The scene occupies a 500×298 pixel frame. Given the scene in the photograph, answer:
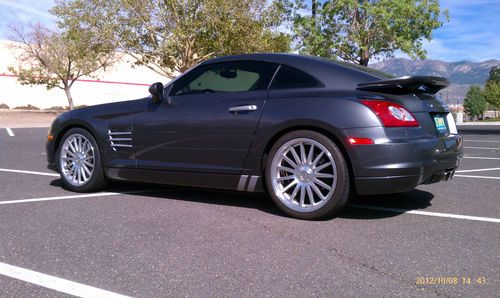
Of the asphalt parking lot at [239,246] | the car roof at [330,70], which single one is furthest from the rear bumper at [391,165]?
the car roof at [330,70]

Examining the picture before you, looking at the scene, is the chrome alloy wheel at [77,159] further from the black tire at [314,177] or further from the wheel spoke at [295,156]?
the wheel spoke at [295,156]

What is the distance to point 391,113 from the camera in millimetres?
3986

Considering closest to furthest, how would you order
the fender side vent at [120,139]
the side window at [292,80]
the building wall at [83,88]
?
the side window at [292,80] → the fender side vent at [120,139] → the building wall at [83,88]

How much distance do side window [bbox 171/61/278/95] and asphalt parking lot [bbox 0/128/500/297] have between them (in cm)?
115

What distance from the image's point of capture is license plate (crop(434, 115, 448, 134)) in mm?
4314

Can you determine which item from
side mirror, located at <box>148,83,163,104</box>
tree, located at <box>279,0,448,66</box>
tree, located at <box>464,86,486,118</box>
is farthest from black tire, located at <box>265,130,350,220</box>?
tree, located at <box>464,86,486,118</box>

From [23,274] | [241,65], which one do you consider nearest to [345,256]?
[23,274]

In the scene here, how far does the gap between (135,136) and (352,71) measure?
2.30 m

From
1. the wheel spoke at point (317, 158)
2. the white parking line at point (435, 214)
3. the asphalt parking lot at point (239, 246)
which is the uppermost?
the wheel spoke at point (317, 158)

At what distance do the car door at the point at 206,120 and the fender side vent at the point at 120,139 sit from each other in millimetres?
101

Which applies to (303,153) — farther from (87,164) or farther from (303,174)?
(87,164)

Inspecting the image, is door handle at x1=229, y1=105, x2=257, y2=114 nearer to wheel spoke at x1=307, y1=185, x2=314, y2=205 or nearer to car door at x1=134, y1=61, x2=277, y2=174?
car door at x1=134, y1=61, x2=277, y2=174

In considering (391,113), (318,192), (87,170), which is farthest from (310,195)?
(87,170)

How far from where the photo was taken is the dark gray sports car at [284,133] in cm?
398
